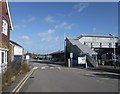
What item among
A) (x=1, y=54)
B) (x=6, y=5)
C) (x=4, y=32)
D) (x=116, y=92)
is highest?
(x=6, y=5)

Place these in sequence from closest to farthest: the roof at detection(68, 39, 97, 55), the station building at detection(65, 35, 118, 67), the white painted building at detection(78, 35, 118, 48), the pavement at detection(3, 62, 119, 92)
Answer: the pavement at detection(3, 62, 119, 92) → the roof at detection(68, 39, 97, 55) → the station building at detection(65, 35, 118, 67) → the white painted building at detection(78, 35, 118, 48)

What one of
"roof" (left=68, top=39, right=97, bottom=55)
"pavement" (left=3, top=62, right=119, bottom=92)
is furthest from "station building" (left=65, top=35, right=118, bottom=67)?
"pavement" (left=3, top=62, right=119, bottom=92)

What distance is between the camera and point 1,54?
25.9m

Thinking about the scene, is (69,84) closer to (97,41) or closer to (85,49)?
(85,49)

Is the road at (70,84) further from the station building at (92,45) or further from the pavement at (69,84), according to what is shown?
the station building at (92,45)

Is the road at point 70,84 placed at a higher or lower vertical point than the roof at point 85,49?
lower

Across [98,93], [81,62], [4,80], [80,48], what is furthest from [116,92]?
[80,48]

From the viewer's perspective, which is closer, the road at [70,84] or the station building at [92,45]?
the road at [70,84]

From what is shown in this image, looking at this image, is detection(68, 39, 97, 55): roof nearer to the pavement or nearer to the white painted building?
the white painted building

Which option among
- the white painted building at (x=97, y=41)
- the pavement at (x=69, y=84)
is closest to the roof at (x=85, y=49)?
the white painted building at (x=97, y=41)

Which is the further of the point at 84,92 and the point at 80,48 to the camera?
the point at 80,48

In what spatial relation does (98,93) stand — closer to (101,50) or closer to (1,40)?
(1,40)

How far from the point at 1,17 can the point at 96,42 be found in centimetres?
6500

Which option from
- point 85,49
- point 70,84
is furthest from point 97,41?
point 70,84
